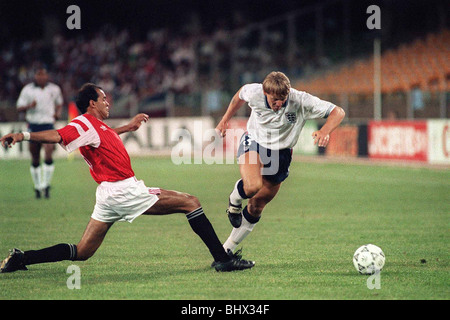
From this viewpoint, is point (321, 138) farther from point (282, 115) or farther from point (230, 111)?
point (230, 111)

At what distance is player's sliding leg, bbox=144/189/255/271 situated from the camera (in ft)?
23.5

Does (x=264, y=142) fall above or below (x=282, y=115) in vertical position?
below

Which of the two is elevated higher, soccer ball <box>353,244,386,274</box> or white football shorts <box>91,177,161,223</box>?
white football shorts <box>91,177,161,223</box>

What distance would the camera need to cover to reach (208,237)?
7285 mm

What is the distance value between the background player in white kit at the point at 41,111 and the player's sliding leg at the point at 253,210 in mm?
7626


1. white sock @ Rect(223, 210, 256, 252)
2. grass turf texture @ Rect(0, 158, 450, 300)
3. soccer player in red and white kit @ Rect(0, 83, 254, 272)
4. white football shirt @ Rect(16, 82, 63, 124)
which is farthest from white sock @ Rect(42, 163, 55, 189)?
soccer player in red and white kit @ Rect(0, 83, 254, 272)

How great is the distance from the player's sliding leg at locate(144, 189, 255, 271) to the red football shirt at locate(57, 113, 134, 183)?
42 cm

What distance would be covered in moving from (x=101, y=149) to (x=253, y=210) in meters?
2.00

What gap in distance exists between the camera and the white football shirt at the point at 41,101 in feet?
49.2

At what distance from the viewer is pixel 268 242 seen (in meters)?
9.42

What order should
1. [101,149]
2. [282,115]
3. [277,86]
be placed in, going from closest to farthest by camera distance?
[101,149]
[277,86]
[282,115]
